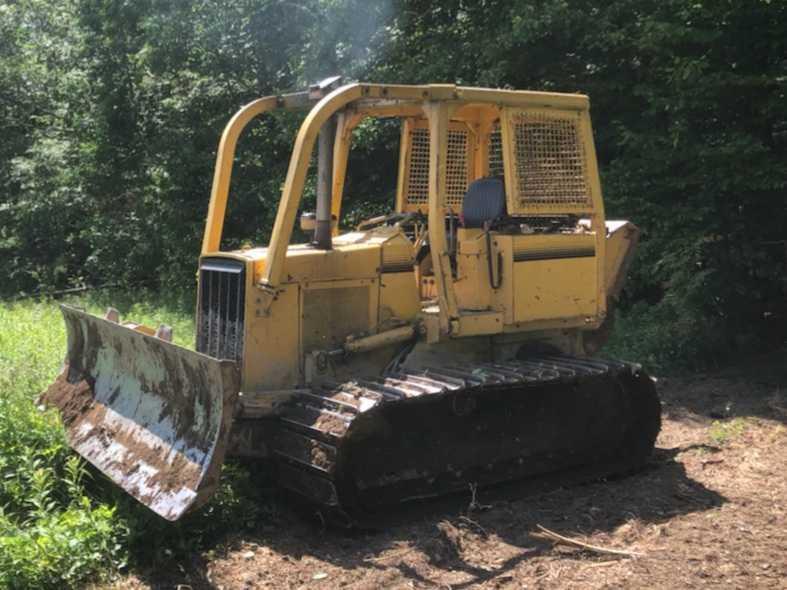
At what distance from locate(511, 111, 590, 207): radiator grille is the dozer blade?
2357mm

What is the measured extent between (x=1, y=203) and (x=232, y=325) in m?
16.3

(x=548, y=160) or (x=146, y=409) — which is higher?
(x=548, y=160)

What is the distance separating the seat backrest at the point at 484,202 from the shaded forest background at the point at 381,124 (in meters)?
3.50

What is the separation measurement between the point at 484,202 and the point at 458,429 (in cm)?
150

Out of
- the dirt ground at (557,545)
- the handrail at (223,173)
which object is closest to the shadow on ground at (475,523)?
the dirt ground at (557,545)

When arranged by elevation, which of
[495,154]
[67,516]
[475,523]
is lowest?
[475,523]

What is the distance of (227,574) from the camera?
454 cm

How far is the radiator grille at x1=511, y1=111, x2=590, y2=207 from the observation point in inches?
229

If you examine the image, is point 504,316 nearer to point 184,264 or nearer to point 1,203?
point 184,264

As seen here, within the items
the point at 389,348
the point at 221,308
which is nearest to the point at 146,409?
the point at 221,308

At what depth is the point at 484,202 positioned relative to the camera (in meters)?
5.93

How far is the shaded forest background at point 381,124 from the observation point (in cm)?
890

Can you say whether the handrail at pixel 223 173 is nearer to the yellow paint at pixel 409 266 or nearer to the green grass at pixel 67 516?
the yellow paint at pixel 409 266

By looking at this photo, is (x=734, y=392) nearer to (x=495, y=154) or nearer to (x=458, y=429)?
(x=495, y=154)
